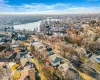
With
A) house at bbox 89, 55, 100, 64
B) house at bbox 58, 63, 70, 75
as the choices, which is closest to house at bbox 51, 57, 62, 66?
house at bbox 58, 63, 70, 75

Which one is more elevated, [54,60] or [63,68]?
[63,68]

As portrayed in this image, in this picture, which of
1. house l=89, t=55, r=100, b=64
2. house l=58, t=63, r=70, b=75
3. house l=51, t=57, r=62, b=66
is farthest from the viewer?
house l=89, t=55, r=100, b=64

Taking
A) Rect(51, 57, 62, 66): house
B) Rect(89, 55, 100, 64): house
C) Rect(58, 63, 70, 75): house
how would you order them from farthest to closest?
Rect(89, 55, 100, 64): house, Rect(51, 57, 62, 66): house, Rect(58, 63, 70, 75): house

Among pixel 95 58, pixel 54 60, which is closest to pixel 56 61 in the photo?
pixel 54 60

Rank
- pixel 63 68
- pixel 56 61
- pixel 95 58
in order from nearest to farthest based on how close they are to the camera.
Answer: pixel 63 68
pixel 56 61
pixel 95 58

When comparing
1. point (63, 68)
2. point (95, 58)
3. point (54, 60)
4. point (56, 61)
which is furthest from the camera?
point (95, 58)

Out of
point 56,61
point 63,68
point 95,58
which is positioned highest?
point 63,68

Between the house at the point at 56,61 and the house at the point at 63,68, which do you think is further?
the house at the point at 56,61

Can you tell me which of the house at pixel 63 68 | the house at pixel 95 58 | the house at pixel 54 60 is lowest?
the house at pixel 95 58

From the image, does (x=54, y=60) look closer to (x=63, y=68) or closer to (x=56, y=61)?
(x=56, y=61)

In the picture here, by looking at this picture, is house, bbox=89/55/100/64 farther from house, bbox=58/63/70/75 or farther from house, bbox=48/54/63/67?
house, bbox=58/63/70/75

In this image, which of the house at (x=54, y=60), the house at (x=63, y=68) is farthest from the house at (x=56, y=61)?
the house at (x=63, y=68)

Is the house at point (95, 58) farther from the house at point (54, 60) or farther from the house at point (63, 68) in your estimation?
the house at point (63, 68)
